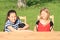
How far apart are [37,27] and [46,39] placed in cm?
140

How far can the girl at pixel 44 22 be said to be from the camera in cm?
537

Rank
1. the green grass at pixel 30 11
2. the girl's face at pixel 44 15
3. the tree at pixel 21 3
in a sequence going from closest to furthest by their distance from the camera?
the girl's face at pixel 44 15 → the green grass at pixel 30 11 → the tree at pixel 21 3

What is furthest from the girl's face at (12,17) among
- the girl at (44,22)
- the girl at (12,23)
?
the girl at (44,22)

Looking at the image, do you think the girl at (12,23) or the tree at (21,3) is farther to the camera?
the tree at (21,3)

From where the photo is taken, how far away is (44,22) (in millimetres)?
5469

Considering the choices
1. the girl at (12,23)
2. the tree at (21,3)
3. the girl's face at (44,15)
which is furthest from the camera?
the tree at (21,3)

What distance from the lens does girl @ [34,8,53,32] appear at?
5.37m

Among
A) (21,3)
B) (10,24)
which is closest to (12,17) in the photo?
(10,24)

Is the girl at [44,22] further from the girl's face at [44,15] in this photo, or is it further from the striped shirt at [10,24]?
the striped shirt at [10,24]

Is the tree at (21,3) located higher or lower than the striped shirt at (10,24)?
higher

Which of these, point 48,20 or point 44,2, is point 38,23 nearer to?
point 48,20

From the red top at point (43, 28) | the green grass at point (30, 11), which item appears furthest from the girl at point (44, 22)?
the green grass at point (30, 11)

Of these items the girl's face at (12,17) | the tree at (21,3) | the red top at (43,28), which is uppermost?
the tree at (21,3)

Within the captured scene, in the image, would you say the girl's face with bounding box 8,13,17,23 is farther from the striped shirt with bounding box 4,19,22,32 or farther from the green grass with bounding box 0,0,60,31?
the green grass with bounding box 0,0,60,31
